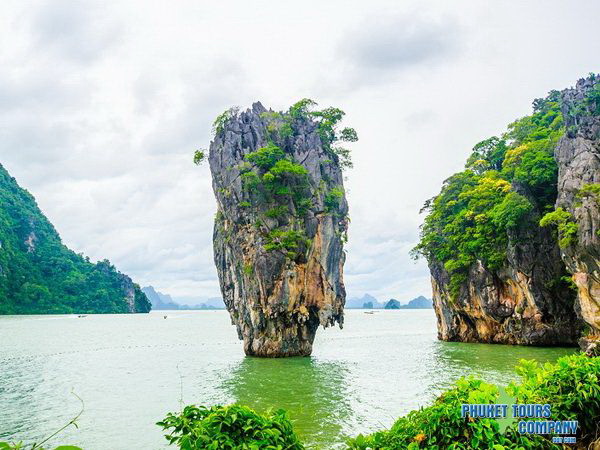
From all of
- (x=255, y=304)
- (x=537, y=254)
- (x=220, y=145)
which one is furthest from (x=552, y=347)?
(x=220, y=145)

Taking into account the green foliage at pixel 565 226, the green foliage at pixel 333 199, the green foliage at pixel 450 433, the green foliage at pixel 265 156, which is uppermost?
the green foliage at pixel 265 156

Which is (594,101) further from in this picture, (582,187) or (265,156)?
(265,156)

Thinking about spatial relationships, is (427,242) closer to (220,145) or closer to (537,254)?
(537,254)

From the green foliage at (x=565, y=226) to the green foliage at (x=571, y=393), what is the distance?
695 inches

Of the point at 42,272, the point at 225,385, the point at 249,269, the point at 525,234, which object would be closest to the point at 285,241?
the point at 249,269

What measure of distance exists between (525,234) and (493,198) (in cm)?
375

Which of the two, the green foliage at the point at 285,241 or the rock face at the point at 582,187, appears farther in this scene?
the green foliage at the point at 285,241

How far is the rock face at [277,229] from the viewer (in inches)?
986

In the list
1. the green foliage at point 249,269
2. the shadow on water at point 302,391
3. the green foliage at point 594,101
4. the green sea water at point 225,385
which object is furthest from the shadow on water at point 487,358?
the green foliage at point 594,101

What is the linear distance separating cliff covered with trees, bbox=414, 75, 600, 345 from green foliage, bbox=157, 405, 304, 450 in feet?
63.2

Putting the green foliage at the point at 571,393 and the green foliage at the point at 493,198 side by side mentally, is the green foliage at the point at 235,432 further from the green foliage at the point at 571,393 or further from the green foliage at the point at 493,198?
the green foliage at the point at 493,198

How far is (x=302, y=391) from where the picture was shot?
1634 cm

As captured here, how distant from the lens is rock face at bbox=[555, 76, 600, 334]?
19031 millimetres

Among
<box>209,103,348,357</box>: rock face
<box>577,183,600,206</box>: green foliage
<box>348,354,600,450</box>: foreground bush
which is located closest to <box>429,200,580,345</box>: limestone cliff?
<box>577,183,600,206</box>: green foliage
